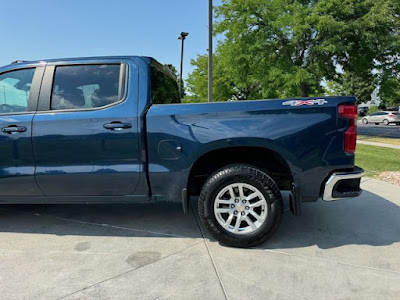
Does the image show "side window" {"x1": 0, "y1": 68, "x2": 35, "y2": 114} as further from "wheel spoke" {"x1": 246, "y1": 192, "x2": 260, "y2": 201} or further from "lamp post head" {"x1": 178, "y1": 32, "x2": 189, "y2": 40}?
"lamp post head" {"x1": 178, "y1": 32, "x2": 189, "y2": 40}

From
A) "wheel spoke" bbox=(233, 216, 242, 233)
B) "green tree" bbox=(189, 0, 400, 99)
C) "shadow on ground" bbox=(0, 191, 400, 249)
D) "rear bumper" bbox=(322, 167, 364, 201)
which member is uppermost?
"green tree" bbox=(189, 0, 400, 99)

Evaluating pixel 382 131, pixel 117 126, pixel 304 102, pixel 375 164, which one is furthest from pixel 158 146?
pixel 382 131

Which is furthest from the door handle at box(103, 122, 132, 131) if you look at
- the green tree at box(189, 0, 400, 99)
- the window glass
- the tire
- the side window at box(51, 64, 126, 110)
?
the green tree at box(189, 0, 400, 99)

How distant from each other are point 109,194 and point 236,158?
140 cm

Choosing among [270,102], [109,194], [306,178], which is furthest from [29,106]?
[306,178]

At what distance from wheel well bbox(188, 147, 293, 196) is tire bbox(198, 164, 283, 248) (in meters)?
0.23

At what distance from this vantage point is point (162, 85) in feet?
12.3

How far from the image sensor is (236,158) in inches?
133

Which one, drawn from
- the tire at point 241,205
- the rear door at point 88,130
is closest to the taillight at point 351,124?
the tire at point 241,205

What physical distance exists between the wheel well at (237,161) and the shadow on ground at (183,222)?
588 mm

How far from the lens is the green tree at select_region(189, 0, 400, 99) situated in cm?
1474

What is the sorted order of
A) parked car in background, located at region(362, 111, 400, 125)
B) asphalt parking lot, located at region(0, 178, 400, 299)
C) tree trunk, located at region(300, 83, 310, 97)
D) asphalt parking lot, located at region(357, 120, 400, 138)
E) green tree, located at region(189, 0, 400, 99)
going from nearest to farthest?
1. asphalt parking lot, located at region(0, 178, 400, 299)
2. green tree, located at region(189, 0, 400, 99)
3. tree trunk, located at region(300, 83, 310, 97)
4. asphalt parking lot, located at region(357, 120, 400, 138)
5. parked car in background, located at region(362, 111, 400, 125)

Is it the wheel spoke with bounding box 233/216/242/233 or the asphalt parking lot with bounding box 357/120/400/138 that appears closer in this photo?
the wheel spoke with bounding box 233/216/242/233

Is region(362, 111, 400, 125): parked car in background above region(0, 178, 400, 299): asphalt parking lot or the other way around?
the other way around
